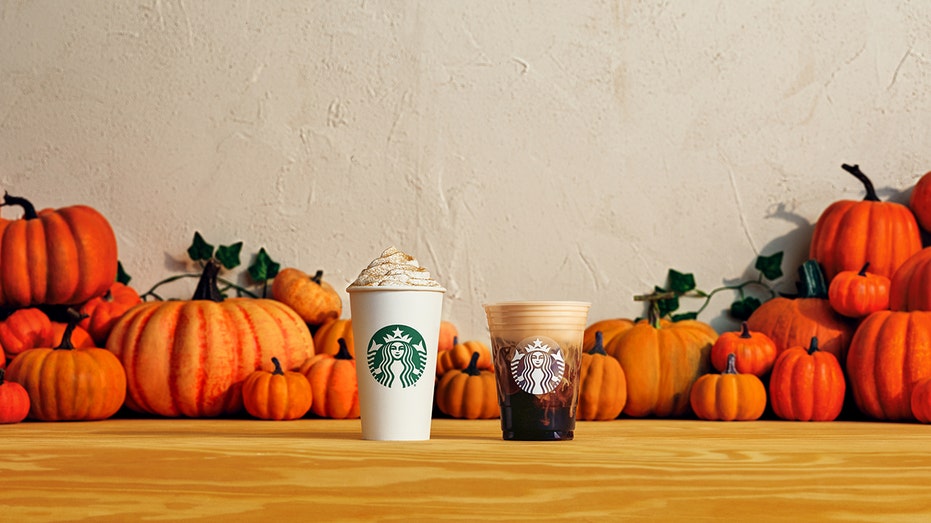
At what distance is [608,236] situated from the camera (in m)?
1.95

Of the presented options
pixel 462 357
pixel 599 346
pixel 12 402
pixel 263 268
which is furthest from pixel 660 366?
pixel 12 402

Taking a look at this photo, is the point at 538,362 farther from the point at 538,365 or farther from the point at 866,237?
the point at 866,237

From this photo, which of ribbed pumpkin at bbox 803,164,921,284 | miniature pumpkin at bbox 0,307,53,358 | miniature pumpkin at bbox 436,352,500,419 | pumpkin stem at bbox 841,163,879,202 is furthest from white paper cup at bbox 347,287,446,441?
pumpkin stem at bbox 841,163,879,202

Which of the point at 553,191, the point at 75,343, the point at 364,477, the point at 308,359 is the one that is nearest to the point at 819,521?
the point at 364,477

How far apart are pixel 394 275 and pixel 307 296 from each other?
3.10ft

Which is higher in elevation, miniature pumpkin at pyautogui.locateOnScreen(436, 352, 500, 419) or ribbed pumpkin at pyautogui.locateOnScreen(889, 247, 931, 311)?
ribbed pumpkin at pyautogui.locateOnScreen(889, 247, 931, 311)

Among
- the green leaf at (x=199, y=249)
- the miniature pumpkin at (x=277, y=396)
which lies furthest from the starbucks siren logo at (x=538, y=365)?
the green leaf at (x=199, y=249)

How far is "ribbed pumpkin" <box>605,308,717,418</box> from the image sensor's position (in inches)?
65.8

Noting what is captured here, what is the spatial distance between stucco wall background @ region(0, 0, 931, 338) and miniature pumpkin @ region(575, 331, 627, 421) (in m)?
0.34

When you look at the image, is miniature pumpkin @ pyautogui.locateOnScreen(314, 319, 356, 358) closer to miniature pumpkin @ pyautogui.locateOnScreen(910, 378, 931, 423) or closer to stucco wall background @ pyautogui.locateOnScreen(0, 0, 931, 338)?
stucco wall background @ pyautogui.locateOnScreen(0, 0, 931, 338)

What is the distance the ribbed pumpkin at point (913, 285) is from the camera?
1.62 m

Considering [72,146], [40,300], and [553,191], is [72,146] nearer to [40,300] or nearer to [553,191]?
[40,300]

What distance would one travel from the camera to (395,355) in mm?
963

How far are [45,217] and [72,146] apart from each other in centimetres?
30
